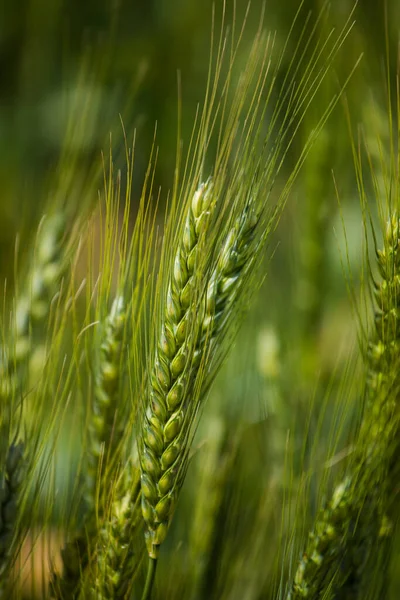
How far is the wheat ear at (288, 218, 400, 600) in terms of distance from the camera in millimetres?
321

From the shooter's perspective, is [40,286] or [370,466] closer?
[370,466]

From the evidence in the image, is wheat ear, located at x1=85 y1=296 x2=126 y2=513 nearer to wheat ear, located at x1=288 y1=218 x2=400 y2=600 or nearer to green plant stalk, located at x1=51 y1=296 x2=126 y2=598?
green plant stalk, located at x1=51 y1=296 x2=126 y2=598

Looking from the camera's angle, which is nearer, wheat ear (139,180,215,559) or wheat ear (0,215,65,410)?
wheat ear (139,180,215,559)

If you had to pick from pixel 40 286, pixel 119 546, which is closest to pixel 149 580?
pixel 119 546

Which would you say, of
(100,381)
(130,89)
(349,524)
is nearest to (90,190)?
(100,381)

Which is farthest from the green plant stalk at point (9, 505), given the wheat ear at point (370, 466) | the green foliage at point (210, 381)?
the wheat ear at point (370, 466)

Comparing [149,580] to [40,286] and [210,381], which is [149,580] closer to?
[210,381]

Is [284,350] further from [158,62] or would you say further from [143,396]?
[158,62]

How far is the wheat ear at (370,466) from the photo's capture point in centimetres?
32

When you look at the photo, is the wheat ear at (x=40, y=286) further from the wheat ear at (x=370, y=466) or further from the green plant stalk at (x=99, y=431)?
the wheat ear at (x=370, y=466)

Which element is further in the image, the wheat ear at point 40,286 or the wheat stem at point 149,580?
the wheat ear at point 40,286

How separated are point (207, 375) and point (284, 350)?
0.23m

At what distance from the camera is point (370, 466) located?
332mm

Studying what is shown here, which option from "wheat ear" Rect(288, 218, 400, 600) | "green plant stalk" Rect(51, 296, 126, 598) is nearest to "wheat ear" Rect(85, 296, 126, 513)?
"green plant stalk" Rect(51, 296, 126, 598)
